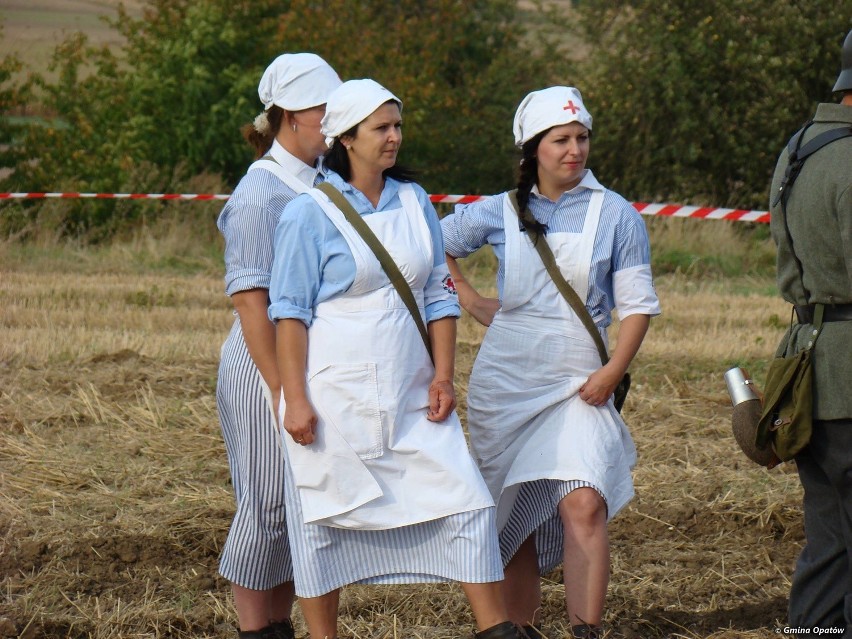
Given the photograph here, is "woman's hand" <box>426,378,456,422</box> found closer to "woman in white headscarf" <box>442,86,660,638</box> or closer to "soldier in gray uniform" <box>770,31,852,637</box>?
"woman in white headscarf" <box>442,86,660,638</box>

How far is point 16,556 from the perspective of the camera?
18.4 feet

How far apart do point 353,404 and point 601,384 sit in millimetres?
931

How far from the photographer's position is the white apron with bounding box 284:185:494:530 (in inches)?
154

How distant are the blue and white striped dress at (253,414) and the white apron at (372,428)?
249mm

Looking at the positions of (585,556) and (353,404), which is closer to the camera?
(353,404)

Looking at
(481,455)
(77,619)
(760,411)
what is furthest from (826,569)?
(77,619)

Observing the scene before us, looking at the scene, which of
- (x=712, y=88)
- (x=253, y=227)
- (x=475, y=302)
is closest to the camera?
(x=253, y=227)

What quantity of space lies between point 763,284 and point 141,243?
730 cm

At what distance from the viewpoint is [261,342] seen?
4117 mm

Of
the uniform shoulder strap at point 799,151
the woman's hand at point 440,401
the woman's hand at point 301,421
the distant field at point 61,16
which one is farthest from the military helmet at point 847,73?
the distant field at point 61,16

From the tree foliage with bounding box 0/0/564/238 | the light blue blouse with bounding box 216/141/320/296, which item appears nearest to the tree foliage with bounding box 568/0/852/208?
the tree foliage with bounding box 0/0/564/238

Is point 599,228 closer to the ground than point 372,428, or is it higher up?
higher up

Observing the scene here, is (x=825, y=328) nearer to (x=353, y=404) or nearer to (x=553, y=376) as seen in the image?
(x=553, y=376)

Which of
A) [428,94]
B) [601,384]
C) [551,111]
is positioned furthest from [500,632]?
[428,94]
